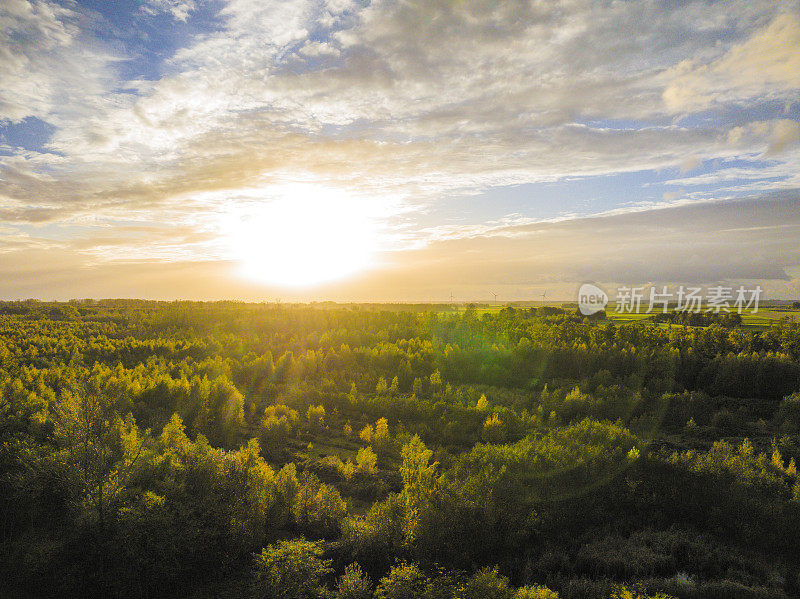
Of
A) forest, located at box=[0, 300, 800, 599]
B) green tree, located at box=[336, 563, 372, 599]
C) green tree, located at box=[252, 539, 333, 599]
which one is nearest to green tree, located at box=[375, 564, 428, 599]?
forest, located at box=[0, 300, 800, 599]

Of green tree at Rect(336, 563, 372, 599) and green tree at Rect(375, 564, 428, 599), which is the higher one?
green tree at Rect(375, 564, 428, 599)

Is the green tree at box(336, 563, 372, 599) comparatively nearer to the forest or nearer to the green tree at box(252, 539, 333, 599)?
the forest

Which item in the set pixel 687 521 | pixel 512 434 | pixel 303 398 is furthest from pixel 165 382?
pixel 687 521

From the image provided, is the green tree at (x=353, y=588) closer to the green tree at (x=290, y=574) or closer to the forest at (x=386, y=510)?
the forest at (x=386, y=510)

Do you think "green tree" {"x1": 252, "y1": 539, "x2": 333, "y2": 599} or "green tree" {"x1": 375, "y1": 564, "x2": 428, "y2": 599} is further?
"green tree" {"x1": 252, "y1": 539, "x2": 333, "y2": 599}

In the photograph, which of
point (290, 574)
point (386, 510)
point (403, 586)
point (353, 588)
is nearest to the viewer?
point (403, 586)

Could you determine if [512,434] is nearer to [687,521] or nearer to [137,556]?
[687,521]

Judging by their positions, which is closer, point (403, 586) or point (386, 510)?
point (403, 586)

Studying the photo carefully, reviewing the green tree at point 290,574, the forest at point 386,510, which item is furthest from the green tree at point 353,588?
the green tree at point 290,574

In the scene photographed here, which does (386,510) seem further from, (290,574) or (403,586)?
(403,586)

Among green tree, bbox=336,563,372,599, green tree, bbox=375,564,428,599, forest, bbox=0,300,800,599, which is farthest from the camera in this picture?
forest, bbox=0,300,800,599

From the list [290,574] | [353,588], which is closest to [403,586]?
[353,588]
